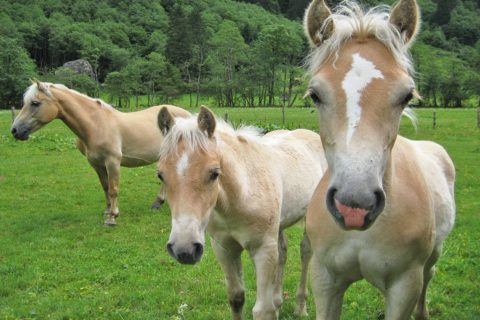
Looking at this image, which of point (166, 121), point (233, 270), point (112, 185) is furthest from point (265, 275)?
point (112, 185)

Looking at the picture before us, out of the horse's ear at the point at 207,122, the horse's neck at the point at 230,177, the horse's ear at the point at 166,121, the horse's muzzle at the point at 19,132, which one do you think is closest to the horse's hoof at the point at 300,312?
the horse's neck at the point at 230,177

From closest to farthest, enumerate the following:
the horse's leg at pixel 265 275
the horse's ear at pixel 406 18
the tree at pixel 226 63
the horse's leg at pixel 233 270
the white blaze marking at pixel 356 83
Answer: the white blaze marking at pixel 356 83 → the horse's ear at pixel 406 18 → the horse's leg at pixel 265 275 → the horse's leg at pixel 233 270 → the tree at pixel 226 63

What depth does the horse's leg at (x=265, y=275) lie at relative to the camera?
12.1 ft

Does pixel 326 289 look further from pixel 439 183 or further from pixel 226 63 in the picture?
pixel 226 63

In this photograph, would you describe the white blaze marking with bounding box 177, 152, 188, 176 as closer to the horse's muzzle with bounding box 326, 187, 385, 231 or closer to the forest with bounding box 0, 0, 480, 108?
the horse's muzzle with bounding box 326, 187, 385, 231

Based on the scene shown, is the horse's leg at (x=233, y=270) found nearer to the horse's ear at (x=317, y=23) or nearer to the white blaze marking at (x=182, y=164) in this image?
the white blaze marking at (x=182, y=164)

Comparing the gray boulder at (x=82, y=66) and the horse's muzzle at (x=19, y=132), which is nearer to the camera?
the horse's muzzle at (x=19, y=132)

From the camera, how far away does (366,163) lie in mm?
1832

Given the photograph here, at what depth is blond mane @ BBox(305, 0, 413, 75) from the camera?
222cm

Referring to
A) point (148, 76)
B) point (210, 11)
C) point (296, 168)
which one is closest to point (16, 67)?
point (148, 76)

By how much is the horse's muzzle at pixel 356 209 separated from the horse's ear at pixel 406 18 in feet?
3.15

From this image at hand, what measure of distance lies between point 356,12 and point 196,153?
54.7 inches

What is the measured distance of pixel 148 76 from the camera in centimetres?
5744

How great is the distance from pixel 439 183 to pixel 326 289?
1414 mm
